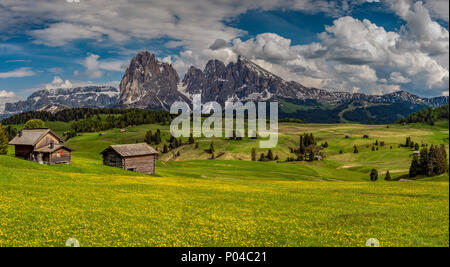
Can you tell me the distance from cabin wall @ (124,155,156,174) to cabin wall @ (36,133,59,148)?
18.4m

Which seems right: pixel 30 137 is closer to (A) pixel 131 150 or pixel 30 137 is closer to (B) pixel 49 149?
(B) pixel 49 149

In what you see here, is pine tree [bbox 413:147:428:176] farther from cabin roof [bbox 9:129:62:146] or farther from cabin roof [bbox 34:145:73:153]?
cabin roof [bbox 9:129:62:146]

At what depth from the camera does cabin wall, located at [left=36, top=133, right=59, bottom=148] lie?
7456 centimetres

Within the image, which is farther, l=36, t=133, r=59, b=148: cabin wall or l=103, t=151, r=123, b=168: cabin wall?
l=103, t=151, r=123, b=168: cabin wall

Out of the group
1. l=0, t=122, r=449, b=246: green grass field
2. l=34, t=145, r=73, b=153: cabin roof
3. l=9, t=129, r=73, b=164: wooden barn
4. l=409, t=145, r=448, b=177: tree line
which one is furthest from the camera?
l=409, t=145, r=448, b=177: tree line

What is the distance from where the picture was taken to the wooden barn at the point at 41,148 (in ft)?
241

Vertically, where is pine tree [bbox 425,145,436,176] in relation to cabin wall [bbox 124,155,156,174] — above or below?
below

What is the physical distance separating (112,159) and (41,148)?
16.6 m

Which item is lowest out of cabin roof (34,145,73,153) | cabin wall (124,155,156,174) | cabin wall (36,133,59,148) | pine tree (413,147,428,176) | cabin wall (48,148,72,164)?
pine tree (413,147,428,176)

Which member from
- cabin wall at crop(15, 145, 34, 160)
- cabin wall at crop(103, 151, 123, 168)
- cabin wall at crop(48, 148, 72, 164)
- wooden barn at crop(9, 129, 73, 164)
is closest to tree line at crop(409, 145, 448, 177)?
cabin wall at crop(103, 151, 123, 168)
